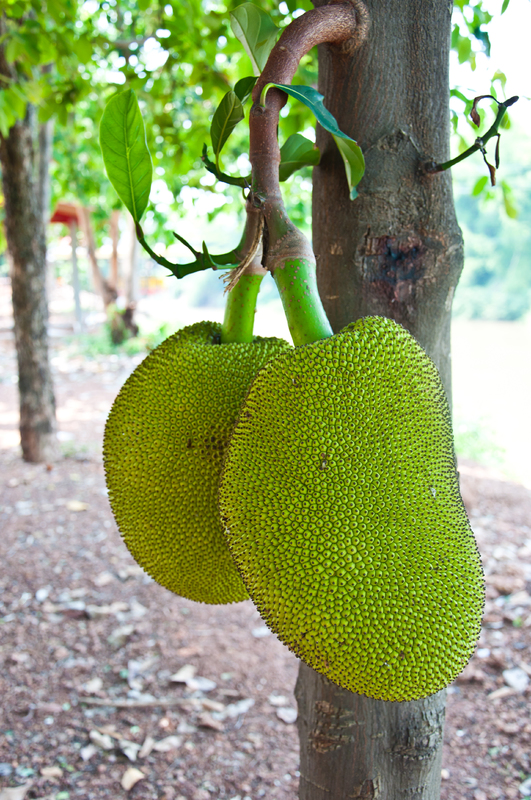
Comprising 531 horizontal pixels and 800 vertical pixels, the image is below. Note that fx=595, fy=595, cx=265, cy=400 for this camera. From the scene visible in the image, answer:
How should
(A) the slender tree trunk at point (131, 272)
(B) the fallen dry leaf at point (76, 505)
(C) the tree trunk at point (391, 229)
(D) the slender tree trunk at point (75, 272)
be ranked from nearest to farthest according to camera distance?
(C) the tree trunk at point (391, 229)
(B) the fallen dry leaf at point (76, 505)
(A) the slender tree trunk at point (131, 272)
(D) the slender tree trunk at point (75, 272)

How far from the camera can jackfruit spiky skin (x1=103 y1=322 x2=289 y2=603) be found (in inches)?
29.1

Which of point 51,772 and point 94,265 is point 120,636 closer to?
point 51,772

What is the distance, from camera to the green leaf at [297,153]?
0.80 m

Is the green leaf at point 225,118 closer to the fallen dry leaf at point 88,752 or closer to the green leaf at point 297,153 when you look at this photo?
the green leaf at point 297,153

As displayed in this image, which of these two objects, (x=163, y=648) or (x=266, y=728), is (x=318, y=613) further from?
(x=163, y=648)

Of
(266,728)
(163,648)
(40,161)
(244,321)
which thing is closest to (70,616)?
(163,648)

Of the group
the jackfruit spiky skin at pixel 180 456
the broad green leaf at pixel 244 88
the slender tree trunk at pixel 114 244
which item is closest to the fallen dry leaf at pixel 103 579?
the jackfruit spiky skin at pixel 180 456

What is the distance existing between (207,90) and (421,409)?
157 centimetres

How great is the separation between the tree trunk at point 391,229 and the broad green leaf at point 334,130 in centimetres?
5

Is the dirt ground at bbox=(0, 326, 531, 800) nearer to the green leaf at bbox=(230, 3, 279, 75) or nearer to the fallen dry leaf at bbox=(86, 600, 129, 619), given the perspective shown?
the fallen dry leaf at bbox=(86, 600, 129, 619)

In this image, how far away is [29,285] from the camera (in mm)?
3080

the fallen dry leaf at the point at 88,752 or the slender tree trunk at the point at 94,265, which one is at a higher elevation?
the slender tree trunk at the point at 94,265

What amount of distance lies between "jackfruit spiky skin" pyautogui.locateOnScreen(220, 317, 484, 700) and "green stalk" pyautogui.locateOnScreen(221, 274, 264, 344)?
17cm

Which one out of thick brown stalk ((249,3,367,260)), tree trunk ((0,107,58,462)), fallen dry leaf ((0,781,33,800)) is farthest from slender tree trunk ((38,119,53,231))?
thick brown stalk ((249,3,367,260))
